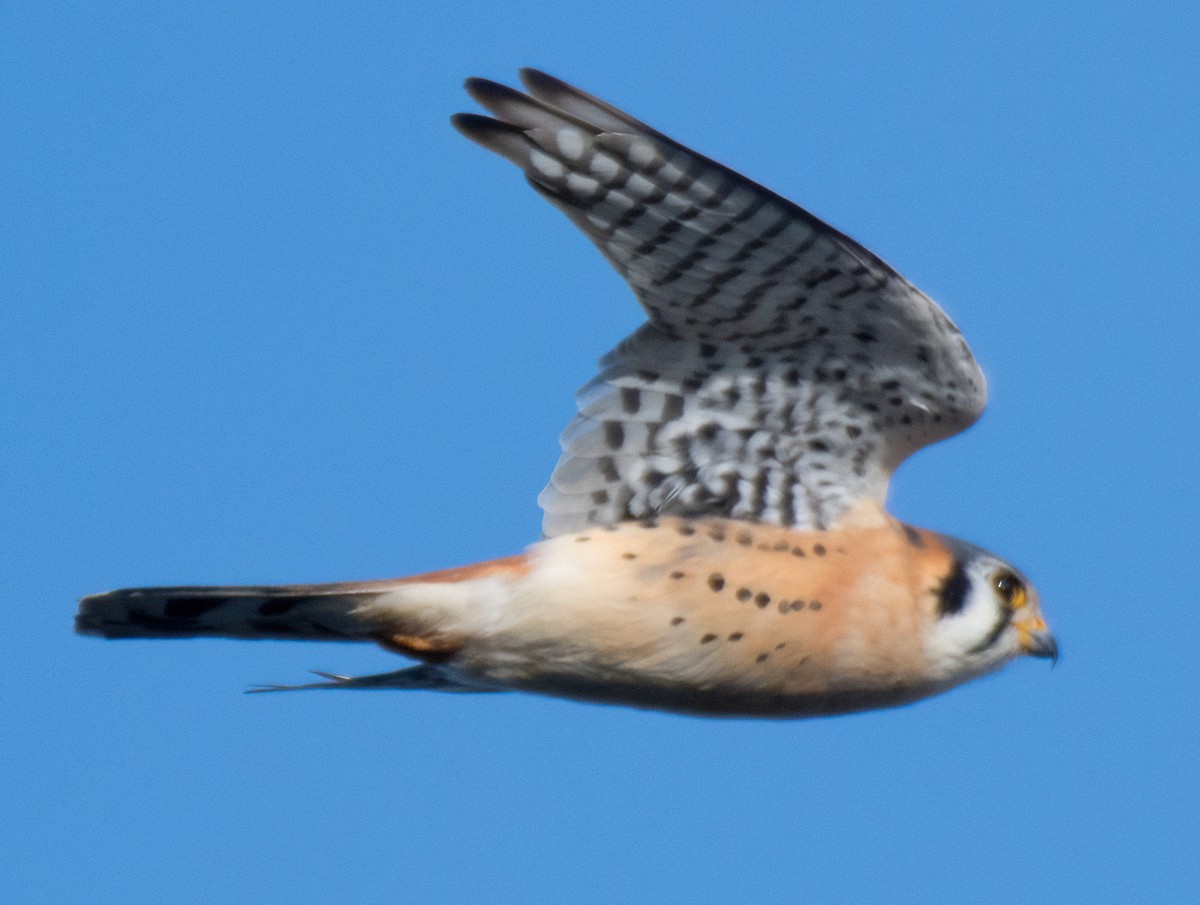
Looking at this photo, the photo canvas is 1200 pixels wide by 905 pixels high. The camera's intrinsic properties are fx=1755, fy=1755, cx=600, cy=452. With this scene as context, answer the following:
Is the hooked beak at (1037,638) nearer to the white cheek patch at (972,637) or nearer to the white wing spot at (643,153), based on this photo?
the white cheek patch at (972,637)

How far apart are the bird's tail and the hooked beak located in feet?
6.84

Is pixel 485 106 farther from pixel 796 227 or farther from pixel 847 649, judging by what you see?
pixel 847 649

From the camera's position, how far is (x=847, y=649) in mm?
5098

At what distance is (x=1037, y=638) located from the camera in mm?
5719

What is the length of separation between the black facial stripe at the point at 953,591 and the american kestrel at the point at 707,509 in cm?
1

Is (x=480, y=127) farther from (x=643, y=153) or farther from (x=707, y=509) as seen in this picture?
(x=707, y=509)

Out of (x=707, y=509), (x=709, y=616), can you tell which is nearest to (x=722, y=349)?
(x=707, y=509)

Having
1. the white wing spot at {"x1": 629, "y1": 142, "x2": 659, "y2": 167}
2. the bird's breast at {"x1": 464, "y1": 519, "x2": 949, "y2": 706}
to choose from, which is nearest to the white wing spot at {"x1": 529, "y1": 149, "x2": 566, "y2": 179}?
the white wing spot at {"x1": 629, "y1": 142, "x2": 659, "y2": 167}

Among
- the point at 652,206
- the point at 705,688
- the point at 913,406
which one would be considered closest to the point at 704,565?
the point at 705,688

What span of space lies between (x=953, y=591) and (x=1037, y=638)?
0.50 metres

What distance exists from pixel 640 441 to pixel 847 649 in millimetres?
892

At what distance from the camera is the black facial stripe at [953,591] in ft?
17.6

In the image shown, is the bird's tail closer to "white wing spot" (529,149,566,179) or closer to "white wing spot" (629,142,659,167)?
"white wing spot" (529,149,566,179)

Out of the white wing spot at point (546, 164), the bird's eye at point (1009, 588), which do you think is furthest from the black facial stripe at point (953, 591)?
the white wing spot at point (546, 164)
